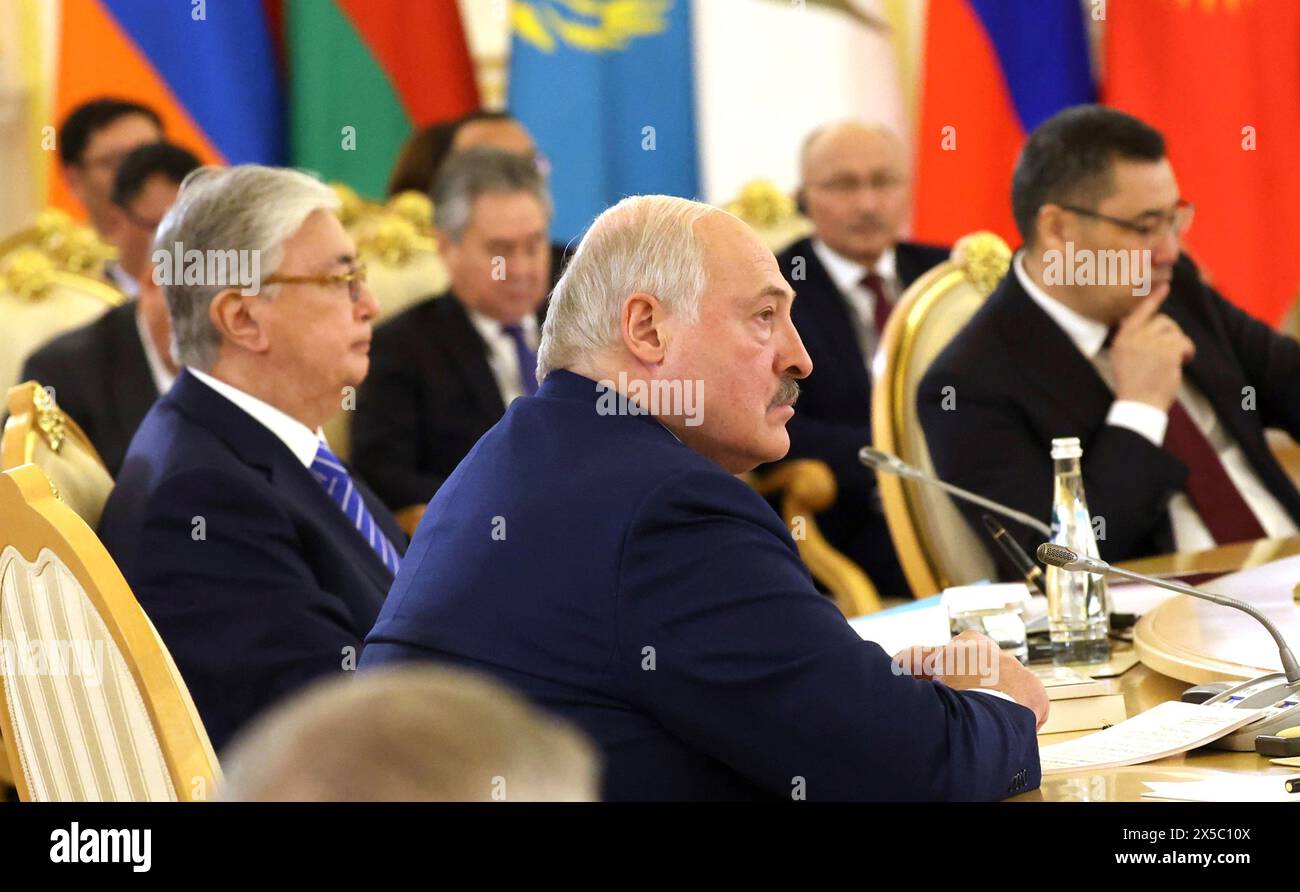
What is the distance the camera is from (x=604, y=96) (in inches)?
211

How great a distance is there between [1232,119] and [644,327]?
3.96m

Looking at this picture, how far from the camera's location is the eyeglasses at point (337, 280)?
250 cm

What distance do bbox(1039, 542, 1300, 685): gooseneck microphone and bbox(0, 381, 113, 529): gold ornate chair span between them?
1.17m

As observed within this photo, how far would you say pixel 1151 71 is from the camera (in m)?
5.17

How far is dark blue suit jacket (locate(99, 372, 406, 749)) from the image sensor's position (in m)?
2.07

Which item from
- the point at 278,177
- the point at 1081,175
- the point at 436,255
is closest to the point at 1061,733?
the point at 278,177

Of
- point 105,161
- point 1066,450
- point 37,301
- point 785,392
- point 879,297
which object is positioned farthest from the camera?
point 105,161

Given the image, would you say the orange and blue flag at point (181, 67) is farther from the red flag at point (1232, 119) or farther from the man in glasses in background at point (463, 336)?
the red flag at point (1232, 119)

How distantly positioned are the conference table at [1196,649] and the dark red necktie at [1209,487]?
14.4 inches

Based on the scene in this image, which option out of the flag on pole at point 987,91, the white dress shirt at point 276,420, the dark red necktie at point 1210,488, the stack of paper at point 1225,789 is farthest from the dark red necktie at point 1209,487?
the flag on pole at point 987,91

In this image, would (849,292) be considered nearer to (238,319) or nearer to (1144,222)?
(1144,222)

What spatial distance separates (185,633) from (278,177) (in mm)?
744

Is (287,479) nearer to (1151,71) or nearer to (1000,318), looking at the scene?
(1000,318)

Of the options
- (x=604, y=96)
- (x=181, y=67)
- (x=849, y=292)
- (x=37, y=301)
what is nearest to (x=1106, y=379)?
(x=849, y=292)
